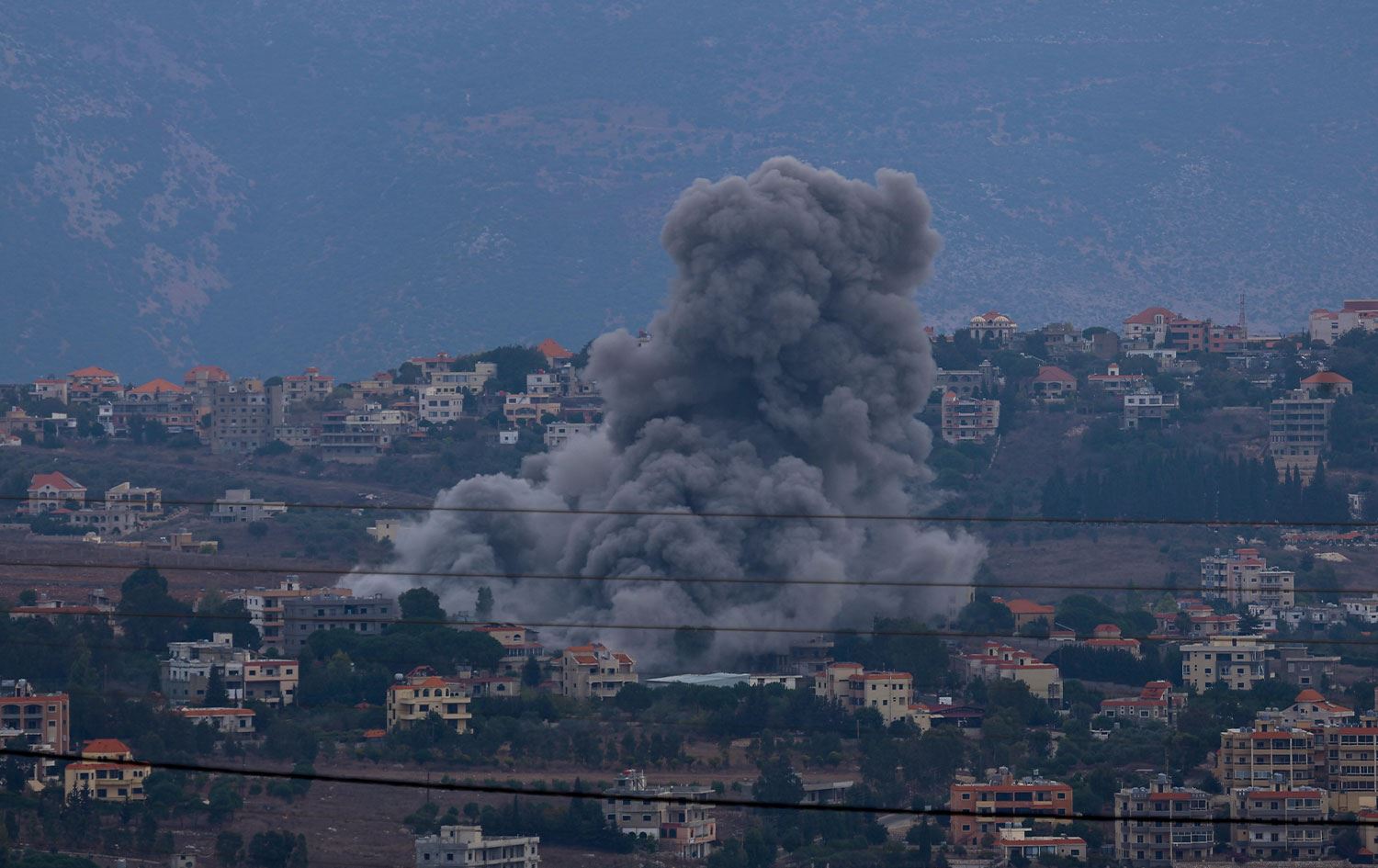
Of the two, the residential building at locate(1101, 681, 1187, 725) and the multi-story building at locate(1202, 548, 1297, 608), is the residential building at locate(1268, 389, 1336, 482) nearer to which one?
the multi-story building at locate(1202, 548, 1297, 608)

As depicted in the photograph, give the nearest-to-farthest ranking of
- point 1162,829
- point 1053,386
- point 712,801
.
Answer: point 712,801 < point 1162,829 < point 1053,386

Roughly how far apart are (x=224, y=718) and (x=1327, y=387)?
51.2 m

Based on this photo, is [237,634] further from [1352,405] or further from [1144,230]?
[1144,230]

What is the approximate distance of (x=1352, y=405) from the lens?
8900 cm

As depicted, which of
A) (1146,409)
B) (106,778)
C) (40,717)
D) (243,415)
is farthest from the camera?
(243,415)

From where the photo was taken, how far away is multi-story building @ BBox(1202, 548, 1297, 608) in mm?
67500

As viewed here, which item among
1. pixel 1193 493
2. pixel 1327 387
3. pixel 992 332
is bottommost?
pixel 1193 493

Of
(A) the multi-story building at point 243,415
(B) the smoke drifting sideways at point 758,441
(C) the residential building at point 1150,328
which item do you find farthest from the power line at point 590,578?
(C) the residential building at point 1150,328

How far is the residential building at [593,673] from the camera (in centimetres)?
4995

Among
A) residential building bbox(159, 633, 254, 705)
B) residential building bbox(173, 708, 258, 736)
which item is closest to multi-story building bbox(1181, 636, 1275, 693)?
residential building bbox(159, 633, 254, 705)

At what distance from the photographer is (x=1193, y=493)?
81812 mm

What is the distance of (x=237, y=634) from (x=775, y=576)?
949 centimetres

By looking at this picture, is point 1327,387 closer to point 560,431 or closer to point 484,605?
point 560,431

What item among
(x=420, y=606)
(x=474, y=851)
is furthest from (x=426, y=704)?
(x=474, y=851)
